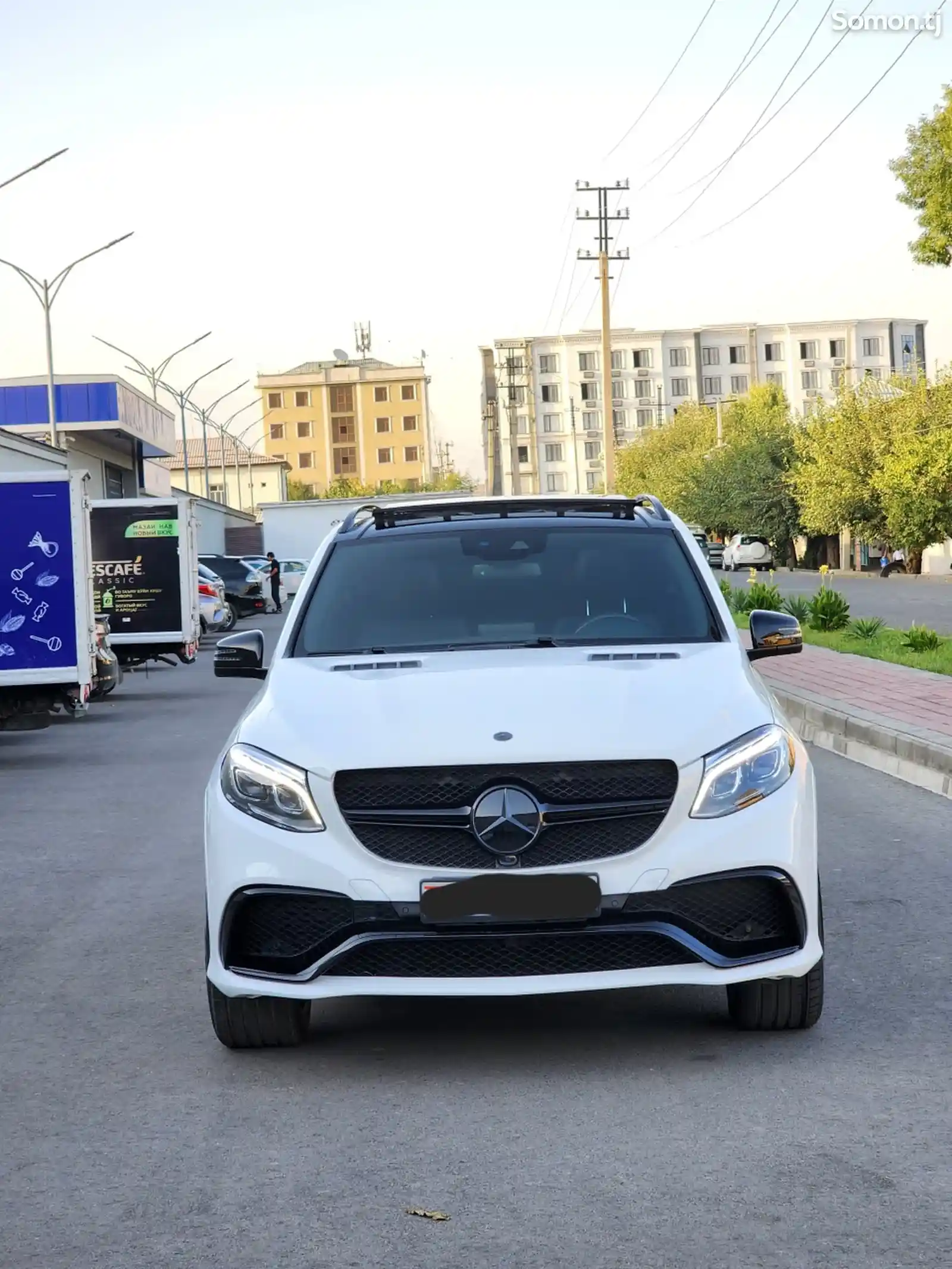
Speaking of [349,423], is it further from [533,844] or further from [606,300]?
[533,844]

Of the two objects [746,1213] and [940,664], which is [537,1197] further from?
[940,664]

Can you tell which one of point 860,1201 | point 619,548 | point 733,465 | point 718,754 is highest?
point 733,465

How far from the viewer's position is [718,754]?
510cm

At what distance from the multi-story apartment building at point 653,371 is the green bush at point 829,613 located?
137 meters

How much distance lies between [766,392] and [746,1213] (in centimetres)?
13073

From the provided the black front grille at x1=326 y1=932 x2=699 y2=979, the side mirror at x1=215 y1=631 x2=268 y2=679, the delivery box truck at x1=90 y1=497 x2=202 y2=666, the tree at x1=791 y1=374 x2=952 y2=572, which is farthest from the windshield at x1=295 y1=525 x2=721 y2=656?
the tree at x1=791 y1=374 x2=952 y2=572

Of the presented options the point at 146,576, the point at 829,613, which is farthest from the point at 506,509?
the point at 829,613

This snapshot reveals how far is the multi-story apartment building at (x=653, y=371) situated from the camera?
6471 inches

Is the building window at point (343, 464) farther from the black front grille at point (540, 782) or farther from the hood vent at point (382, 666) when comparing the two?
the black front grille at point (540, 782)

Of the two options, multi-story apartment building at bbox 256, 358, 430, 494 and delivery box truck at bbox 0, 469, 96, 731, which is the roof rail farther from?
multi-story apartment building at bbox 256, 358, 430, 494

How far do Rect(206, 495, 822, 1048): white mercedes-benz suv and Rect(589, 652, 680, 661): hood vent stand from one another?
19 centimetres

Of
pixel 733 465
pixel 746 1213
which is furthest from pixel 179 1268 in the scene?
pixel 733 465

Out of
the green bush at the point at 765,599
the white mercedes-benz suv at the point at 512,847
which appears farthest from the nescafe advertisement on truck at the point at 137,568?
the white mercedes-benz suv at the point at 512,847

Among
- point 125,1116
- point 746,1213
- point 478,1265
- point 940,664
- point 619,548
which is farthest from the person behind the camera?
point 940,664
